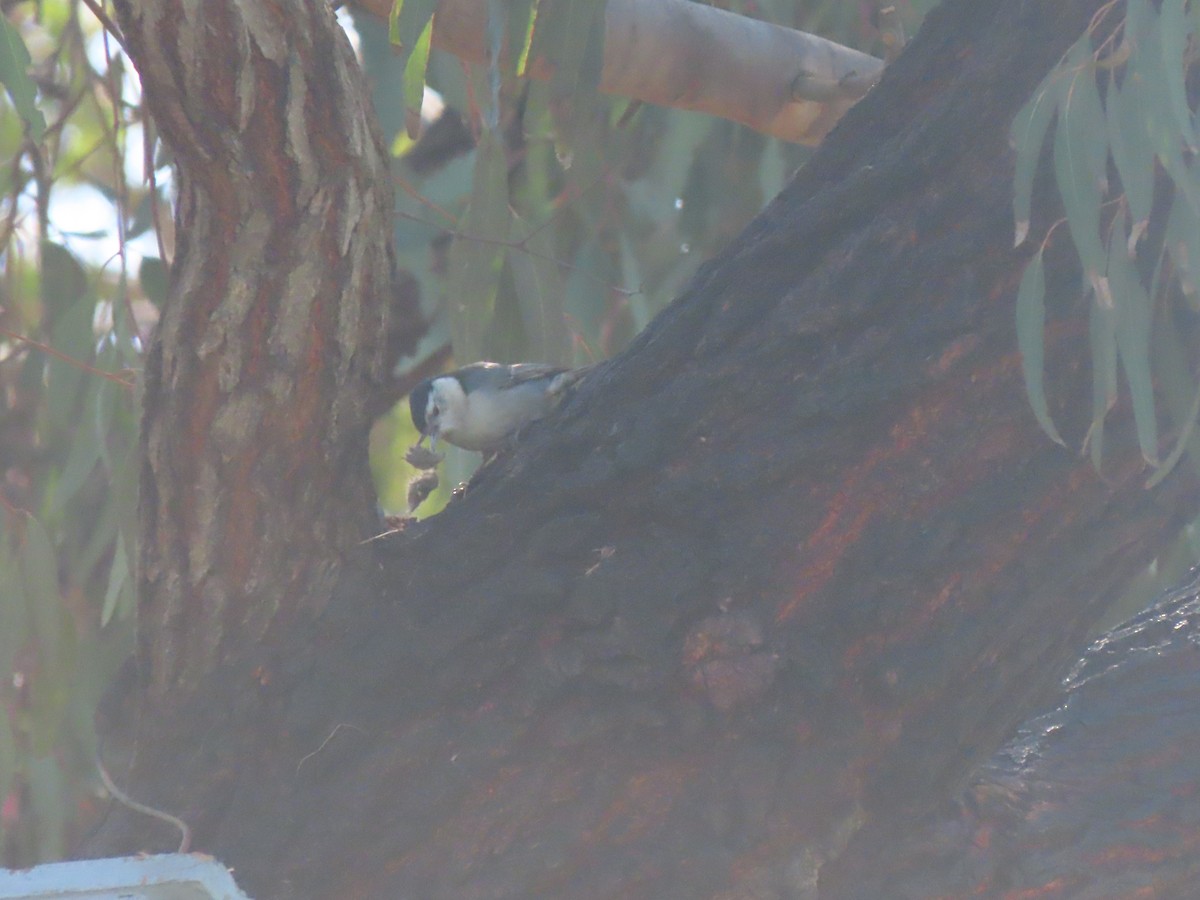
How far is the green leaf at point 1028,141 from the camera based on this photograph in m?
1.33

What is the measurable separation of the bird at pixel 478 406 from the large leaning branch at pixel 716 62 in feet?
1.65

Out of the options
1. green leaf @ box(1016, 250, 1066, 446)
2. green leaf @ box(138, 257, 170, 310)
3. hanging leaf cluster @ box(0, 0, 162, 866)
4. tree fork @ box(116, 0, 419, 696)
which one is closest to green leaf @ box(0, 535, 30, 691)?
hanging leaf cluster @ box(0, 0, 162, 866)

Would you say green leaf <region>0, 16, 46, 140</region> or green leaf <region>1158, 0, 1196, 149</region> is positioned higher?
green leaf <region>0, 16, 46, 140</region>

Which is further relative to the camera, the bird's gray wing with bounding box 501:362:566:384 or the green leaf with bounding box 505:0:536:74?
the bird's gray wing with bounding box 501:362:566:384

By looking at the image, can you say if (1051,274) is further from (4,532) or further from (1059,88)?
(4,532)

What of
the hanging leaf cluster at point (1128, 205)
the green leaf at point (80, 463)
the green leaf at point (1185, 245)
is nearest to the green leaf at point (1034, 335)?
the hanging leaf cluster at point (1128, 205)

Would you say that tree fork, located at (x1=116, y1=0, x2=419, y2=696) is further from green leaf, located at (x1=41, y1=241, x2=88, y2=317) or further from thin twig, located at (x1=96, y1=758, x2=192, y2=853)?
Result: green leaf, located at (x1=41, y1=241, x2=88, y2=317)

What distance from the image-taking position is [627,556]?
54.1 inches

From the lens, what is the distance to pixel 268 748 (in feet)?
4.52

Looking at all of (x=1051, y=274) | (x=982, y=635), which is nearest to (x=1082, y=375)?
(x=1051, y=274)

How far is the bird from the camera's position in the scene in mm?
2369

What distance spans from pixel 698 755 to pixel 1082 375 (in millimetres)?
496

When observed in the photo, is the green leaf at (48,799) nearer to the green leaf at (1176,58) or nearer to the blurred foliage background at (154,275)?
the blurred foliage background at (154,275)

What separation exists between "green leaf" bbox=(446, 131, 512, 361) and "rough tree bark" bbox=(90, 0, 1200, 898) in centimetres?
61
